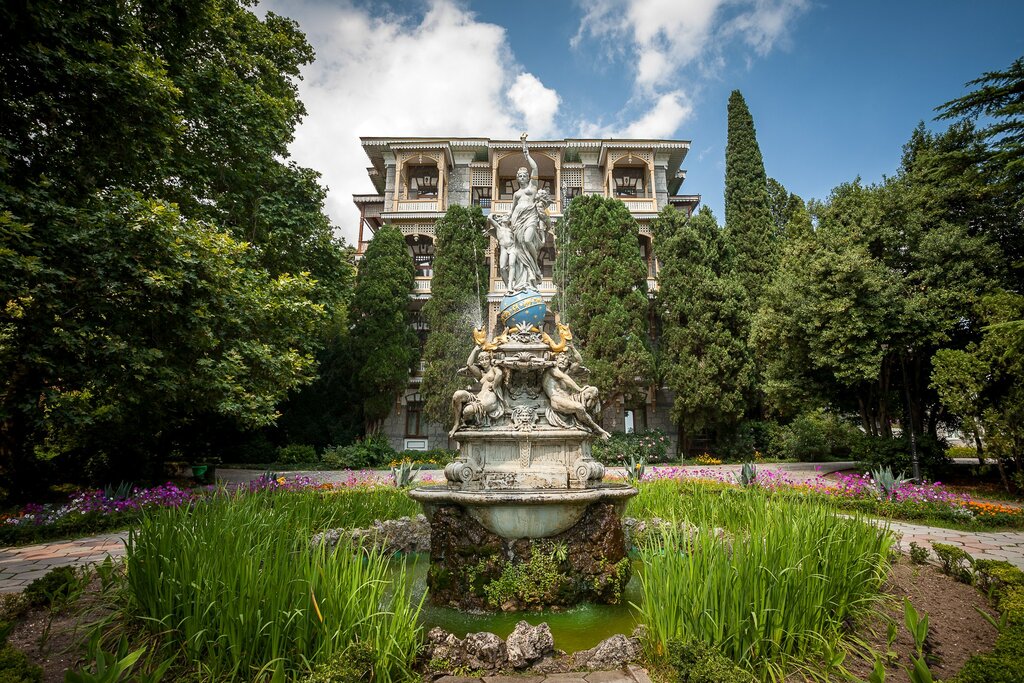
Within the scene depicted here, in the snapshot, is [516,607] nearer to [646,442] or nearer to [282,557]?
[282,557]

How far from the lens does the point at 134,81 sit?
28.0ft

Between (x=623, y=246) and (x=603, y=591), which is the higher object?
(x=623, y=246)

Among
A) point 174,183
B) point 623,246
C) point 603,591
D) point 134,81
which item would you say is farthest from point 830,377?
point 174,183

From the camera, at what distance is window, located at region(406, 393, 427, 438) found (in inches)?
972

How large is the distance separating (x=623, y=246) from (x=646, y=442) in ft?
28.7

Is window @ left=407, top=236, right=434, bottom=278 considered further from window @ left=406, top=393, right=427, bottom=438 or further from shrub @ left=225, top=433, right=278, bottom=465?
shrub @ left=225, top=433, right=278, bottom=465

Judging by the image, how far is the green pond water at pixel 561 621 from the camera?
4332 millimetres

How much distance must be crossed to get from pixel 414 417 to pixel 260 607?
22314 millimetres

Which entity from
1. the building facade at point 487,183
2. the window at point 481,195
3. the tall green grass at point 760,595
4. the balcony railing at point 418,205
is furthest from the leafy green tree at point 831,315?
the balcony railing at point 418,205

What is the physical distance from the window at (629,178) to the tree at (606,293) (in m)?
5.96

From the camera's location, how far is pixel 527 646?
323 centimetres

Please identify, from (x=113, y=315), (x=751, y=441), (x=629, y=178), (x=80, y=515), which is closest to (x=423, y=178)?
(x=629, y=178)

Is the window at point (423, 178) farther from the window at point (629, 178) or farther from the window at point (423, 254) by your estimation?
the window at point (629, 178)

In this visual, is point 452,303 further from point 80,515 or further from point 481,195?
point 80,515
